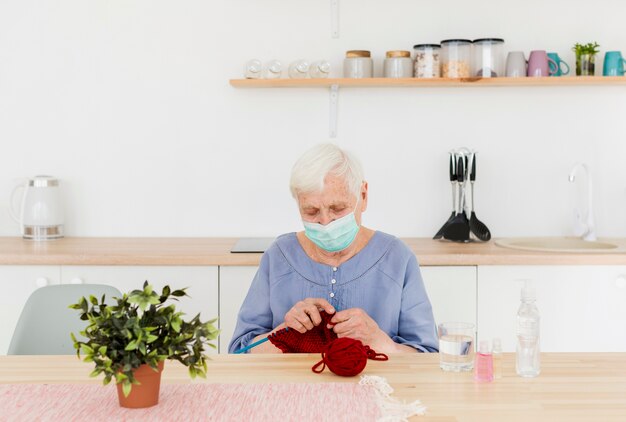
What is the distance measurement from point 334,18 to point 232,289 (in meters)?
1.24

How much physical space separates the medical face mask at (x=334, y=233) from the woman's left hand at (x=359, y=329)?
263 millimetres

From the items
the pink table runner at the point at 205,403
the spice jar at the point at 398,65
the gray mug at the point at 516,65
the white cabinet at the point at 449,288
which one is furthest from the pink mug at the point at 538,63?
the pink table runner at the point at 205,403

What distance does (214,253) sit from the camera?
303 cm

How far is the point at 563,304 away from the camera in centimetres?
302

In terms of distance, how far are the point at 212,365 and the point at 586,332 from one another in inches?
68.6

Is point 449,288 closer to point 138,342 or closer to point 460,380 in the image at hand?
point 460,380

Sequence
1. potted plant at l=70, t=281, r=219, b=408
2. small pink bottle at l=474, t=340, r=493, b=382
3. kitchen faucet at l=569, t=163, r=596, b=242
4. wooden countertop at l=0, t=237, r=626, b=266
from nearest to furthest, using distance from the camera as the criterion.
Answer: potted plant at l=70, t=281, r=219, b=408, small pink bottle at l=474, t=340, r=493, b=382, wooden countertop at l=0, t=237, r=626, b=266, kitchen faucet at l=569, t=163, r=596, b=242

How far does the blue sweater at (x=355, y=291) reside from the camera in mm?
2205

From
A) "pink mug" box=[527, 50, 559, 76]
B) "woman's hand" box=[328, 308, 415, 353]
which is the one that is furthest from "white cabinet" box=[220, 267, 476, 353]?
"woman's hand" box=[328, 308, 415, 353]

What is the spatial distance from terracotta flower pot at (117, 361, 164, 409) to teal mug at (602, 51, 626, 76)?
8.41ft

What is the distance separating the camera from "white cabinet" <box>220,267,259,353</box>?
3.01 metres

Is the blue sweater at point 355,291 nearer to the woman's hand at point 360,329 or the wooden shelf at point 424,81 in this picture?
the woman's hand at point 360,329

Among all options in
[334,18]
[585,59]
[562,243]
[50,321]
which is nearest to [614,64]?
[585,59]

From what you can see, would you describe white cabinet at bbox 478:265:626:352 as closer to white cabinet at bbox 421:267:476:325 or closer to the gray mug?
white cabinet at bbox 421:267:476:325
